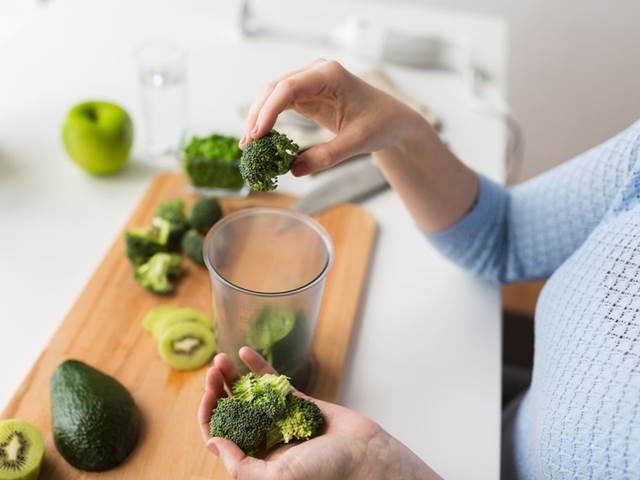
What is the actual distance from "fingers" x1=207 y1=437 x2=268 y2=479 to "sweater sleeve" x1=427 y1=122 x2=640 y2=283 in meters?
0.50

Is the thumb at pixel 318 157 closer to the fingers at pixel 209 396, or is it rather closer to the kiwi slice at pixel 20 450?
the fingers at pixel 209 396

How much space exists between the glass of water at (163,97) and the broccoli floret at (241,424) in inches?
26.1

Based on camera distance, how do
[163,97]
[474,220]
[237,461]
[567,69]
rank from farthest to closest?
[567,69]
[163,97]
[474,220]
[237,461]

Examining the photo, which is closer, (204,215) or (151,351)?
(151,351)

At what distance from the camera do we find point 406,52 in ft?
5.21

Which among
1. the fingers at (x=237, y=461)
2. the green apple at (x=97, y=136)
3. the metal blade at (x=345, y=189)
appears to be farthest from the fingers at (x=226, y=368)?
the green apple at (x=97, y=136)

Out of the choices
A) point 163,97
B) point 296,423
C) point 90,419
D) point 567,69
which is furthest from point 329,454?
point 567,69

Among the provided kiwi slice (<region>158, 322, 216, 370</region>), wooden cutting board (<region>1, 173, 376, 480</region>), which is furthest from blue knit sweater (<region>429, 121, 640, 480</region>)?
kiwi slice (<region>158, 322, 216, 370</region>)

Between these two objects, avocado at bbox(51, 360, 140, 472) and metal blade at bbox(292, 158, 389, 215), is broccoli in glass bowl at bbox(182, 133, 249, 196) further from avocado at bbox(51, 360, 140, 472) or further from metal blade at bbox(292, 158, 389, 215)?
avocado at bbox(51, 360, 140, 472)

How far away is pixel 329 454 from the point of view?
69cm

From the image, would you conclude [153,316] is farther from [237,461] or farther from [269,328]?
[237,461]

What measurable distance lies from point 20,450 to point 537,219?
77 cm

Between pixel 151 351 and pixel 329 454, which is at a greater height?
pixel 329 454

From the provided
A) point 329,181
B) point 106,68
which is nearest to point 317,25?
point 106,68
